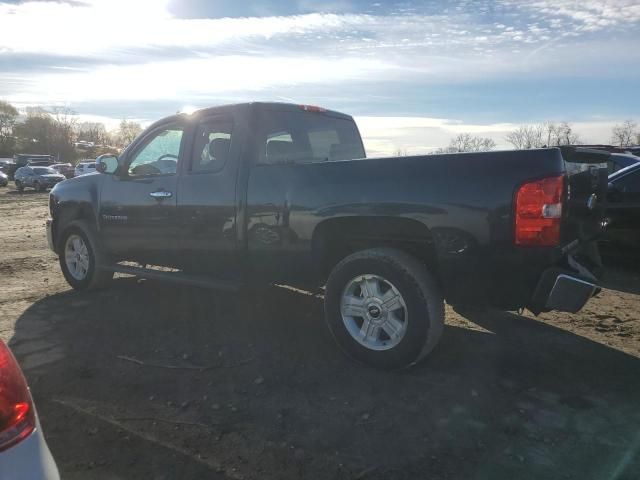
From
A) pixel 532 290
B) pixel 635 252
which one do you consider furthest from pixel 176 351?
pixel 635 252

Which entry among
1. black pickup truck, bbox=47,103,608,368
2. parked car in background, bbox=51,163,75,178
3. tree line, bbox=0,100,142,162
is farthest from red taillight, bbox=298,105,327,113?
tree line, bbox=0,100,142,162

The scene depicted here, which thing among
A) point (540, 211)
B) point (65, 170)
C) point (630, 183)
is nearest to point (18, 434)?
point (540, 211)

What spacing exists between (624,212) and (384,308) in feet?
14.6

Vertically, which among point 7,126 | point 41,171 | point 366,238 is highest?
point 7,126

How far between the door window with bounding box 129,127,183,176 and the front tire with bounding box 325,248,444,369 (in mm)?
2240

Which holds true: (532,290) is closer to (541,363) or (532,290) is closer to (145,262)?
(541,363)

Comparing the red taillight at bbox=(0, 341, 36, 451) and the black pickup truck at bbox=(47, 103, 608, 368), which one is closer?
the red taillight at bbox=(0, 341, 36, 451)

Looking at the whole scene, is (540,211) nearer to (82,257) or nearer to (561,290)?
(561,290)

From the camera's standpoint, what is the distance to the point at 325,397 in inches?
136

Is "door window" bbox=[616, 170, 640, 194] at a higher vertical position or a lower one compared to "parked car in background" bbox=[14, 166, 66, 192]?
higher

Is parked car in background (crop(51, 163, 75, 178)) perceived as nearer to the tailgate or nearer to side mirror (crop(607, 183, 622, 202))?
side mirror (crop(607, 183, 622, 202))

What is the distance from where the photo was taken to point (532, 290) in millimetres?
3305

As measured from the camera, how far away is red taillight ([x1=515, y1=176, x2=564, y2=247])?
3.15 metres

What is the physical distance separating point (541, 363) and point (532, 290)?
96 cm
